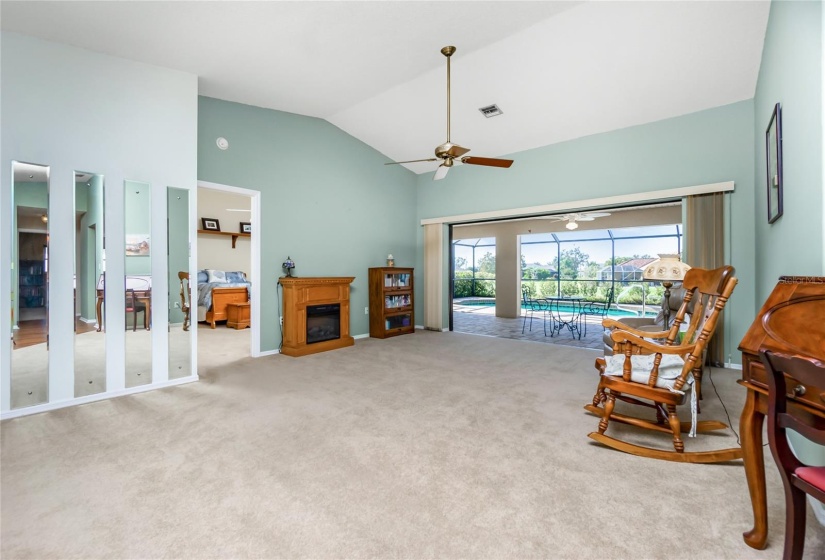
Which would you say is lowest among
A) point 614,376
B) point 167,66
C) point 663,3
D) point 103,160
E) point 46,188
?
point 614,376

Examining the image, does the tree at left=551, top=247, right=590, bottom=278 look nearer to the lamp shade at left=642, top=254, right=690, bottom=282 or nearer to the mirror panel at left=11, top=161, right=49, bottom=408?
the lamp shade at left=642, top=254, right=690, bottom=282

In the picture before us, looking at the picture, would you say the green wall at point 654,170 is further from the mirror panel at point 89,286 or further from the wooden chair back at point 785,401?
the mirror panel at point 89,286

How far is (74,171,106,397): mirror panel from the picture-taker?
10.3 feet

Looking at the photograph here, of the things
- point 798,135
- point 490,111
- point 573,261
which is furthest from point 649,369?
point 573,261

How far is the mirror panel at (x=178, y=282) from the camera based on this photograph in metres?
3.64

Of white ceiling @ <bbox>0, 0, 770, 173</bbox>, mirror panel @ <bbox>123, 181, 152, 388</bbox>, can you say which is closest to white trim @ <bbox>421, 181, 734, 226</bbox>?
white ceiling @ <bbox>0, 0, 770, 173</bbox>

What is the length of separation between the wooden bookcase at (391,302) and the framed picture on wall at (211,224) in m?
4.33

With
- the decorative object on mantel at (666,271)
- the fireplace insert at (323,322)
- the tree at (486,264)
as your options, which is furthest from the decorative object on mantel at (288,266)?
the tree at (486,264)

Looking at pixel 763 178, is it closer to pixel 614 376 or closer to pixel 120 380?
pixel 614 376

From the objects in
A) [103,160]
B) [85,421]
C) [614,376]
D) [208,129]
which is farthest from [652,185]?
[85,421]

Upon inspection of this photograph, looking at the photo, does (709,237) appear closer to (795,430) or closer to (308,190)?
(795,430)

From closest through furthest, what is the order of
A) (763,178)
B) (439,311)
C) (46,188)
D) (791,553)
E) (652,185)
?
1. (791,553)
2. (46,188)
3. (763,178)
4. (652,185)
5. (439,311)

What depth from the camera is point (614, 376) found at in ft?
7.75

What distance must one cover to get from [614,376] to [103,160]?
14.5 feet
